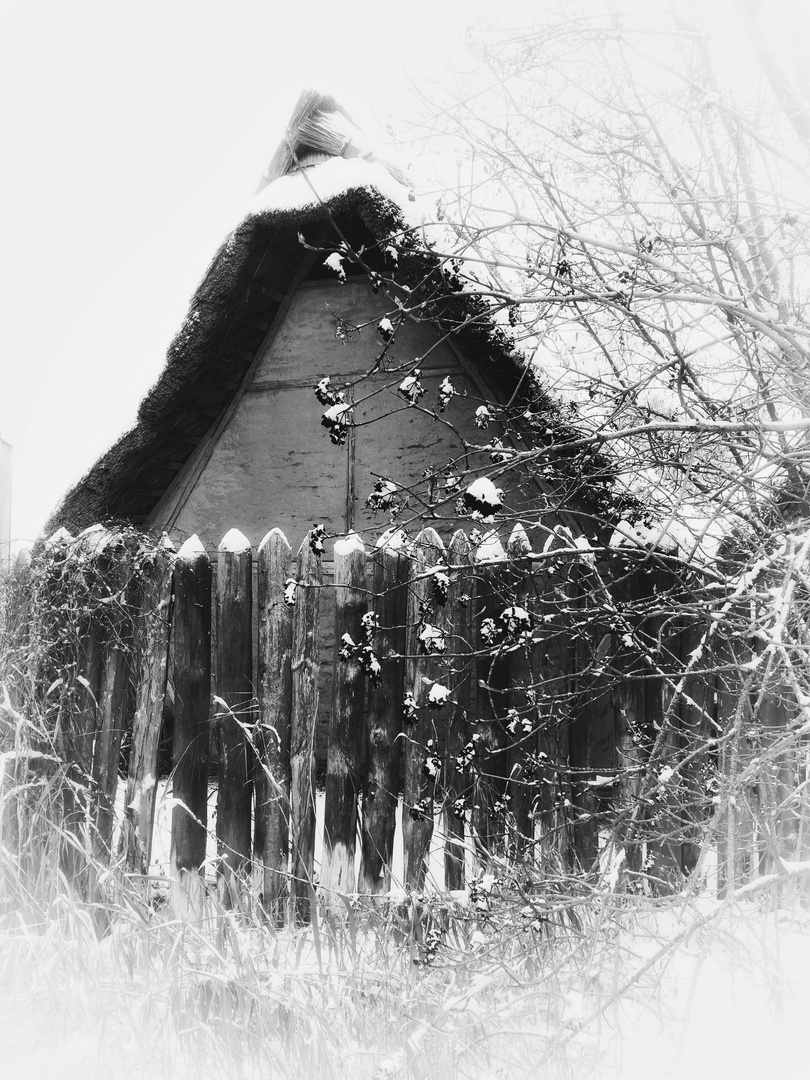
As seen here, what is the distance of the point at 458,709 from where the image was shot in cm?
280

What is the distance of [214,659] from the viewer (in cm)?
304

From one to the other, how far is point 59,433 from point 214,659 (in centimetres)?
289

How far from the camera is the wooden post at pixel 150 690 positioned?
308 centimetres

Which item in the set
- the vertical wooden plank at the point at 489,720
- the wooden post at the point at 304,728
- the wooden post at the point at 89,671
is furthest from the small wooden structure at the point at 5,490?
the vertical wooden plank at the point at 489,720

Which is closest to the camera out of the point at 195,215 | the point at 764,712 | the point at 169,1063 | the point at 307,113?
the point at 169,1063

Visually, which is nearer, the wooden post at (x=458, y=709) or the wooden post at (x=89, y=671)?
the wooden post at (x=458, y=709)

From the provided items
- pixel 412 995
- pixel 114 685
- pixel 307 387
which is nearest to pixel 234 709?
pixel 114 685

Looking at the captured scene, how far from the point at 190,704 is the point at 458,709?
1062mm

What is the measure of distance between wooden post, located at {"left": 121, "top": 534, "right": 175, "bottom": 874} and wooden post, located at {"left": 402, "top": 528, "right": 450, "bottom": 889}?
102 centimetres

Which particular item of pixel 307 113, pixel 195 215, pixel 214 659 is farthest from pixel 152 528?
pixel 195 215

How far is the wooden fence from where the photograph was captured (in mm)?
2723

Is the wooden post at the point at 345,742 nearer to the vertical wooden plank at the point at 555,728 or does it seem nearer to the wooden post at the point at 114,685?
the vertical wooden plank at the point at 555,728

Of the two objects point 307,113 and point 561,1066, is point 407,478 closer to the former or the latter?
point 307,113

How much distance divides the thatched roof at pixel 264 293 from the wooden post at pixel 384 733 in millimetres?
1246
